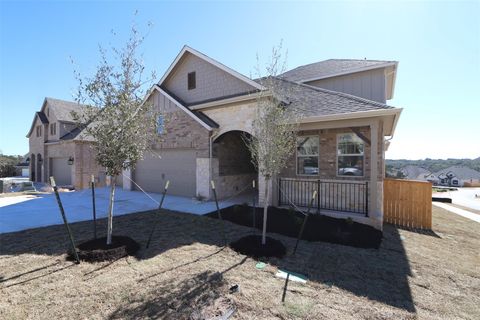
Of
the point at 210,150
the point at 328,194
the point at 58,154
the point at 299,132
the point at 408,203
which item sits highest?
the point at 299,132

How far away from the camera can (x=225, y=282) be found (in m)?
4.21

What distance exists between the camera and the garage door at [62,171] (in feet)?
71.4

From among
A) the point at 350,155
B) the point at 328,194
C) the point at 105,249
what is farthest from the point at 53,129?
the point at 350,155

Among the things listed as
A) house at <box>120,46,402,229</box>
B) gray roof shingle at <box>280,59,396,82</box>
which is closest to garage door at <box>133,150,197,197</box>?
house at <box>120,46,402,229</box>

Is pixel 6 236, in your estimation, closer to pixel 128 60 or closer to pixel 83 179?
pixel 128 60

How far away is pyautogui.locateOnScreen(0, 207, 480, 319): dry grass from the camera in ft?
11.3

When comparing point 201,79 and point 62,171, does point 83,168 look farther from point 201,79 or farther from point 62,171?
point 201,79

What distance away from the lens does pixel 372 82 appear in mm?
12906

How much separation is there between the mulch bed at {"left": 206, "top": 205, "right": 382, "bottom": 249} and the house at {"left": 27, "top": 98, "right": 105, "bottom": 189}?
15.1 m

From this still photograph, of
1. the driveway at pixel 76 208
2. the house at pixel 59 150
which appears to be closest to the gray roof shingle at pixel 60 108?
the house at pixel 59 150

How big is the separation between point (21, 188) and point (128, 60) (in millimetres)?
19417

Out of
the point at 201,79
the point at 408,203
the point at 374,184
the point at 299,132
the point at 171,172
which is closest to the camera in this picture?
the point at 374,184

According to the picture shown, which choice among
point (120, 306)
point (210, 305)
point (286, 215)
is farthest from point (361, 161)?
point (120, 306)

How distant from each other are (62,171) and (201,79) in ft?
58.1
